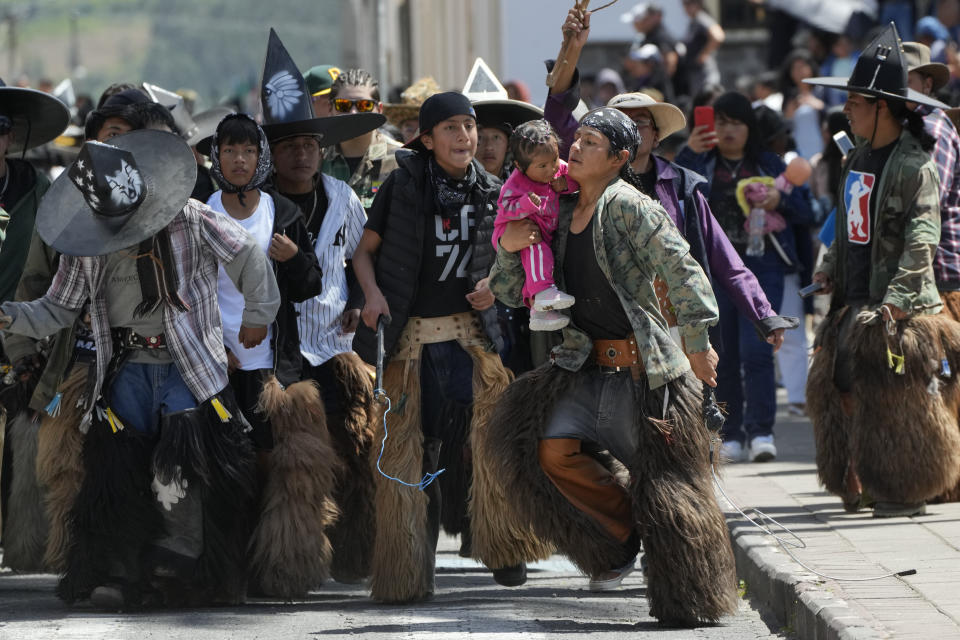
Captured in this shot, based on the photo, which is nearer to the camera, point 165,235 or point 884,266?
point 165,235

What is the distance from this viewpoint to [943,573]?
719cm

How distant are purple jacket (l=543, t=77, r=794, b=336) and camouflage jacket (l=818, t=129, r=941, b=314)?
908 mm

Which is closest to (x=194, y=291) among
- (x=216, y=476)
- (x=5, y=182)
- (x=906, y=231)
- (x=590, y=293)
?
(x=216, y=476)

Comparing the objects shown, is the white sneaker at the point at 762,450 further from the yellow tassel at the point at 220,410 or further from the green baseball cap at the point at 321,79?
the yellow tassel at the point at 220,410

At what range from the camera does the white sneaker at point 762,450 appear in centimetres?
1137

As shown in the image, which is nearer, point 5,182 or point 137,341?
point 137,341

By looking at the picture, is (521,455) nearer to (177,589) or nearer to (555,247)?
(555,247)

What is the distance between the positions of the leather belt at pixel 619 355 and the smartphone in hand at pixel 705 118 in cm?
394

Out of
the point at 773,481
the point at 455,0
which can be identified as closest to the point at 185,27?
the point at 455,0

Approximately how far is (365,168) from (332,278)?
3.98ft

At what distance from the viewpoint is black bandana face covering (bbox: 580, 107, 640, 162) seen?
699 centimetres

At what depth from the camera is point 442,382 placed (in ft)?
25.7

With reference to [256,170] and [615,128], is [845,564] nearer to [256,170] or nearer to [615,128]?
[615,128]

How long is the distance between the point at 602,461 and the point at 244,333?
1620mm
